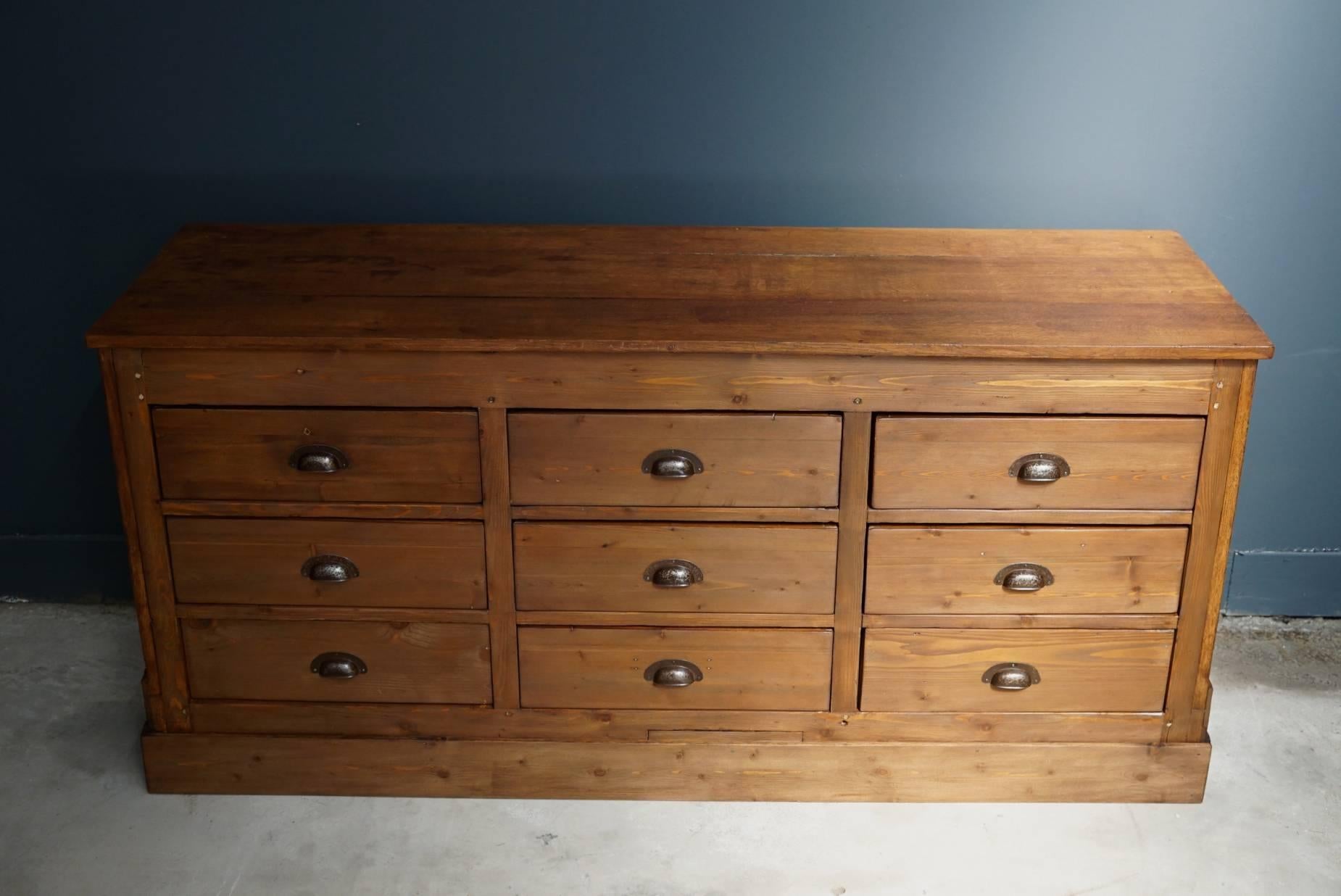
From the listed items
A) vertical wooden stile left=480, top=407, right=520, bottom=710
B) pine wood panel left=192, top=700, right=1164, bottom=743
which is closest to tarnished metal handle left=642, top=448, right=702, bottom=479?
vertical wooden stile left=480, top=407, right=520, bottom=710

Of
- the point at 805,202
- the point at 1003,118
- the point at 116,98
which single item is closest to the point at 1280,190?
the point at 1003,118

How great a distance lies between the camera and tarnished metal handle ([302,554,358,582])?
7.75 feet

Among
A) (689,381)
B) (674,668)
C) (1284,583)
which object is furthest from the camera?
(1284,583)

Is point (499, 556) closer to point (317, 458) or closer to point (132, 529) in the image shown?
point (317, 458)

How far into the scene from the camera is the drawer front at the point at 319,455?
7.41ft

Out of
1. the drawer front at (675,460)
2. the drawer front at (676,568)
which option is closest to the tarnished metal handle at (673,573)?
the drawer front at (676,568)

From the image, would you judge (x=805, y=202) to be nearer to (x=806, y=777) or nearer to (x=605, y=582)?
(x=605, y=582)

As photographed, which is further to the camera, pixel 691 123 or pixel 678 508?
pixel 691 123

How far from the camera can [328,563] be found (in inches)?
93.2

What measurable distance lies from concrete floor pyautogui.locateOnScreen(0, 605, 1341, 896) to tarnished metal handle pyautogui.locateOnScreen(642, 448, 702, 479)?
632mm

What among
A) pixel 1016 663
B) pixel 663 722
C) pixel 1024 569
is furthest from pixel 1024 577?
pixel 663 722

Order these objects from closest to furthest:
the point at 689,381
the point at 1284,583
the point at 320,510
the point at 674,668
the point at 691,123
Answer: the point at 689,381, the point at 320,510, the point at 674,668, the point at 691,123, the point at 1284,583

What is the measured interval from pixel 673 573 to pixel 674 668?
19cm

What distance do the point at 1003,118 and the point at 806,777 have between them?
4.16ft
